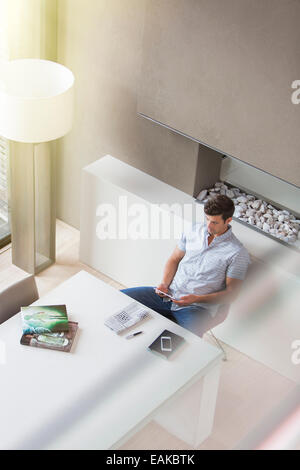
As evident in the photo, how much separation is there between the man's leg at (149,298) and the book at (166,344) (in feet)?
1.76

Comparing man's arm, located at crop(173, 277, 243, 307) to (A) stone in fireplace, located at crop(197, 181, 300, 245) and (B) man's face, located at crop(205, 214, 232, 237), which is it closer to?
(B) man's face, located at crop(205, 214, 232, 237)

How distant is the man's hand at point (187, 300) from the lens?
3.85 meters

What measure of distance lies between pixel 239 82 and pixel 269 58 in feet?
0.72

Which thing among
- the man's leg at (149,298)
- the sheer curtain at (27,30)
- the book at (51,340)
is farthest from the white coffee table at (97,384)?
the sheer curtain at (27,30)

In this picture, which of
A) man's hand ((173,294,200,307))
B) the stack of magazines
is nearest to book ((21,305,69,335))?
the stack of magazines

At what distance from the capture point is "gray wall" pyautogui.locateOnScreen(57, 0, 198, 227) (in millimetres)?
4074

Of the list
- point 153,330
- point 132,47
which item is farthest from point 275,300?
point 132,47

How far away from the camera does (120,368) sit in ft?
10.5

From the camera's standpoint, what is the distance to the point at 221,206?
12.2 feet

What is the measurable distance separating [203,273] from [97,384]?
1003mm

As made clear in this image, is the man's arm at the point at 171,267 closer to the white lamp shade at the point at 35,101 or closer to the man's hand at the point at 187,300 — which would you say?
the man's hand at the point at 187,300

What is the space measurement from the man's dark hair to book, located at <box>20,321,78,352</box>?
101 cm
